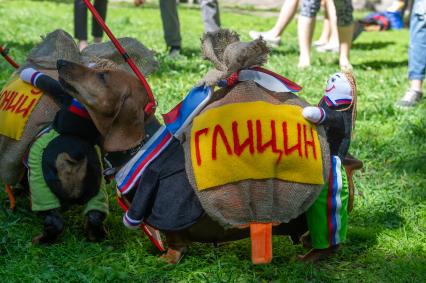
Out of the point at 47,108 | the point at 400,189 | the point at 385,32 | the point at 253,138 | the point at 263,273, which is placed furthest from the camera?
the point at 385,32

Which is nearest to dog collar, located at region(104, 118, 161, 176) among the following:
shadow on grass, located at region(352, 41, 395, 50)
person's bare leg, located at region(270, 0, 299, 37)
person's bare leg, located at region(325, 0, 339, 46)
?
person's bare leg, located at region(270, 0, 299, 37)

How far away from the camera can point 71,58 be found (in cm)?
323

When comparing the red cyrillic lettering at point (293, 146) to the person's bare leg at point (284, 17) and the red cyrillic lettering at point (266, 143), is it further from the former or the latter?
the person's bare leg at point (284, 17)

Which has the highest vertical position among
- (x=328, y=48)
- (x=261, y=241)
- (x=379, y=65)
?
(x=261, y=241)

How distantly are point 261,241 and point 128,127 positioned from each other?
27.5 inches

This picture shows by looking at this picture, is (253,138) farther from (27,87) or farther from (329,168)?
(27,87)

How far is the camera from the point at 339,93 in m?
2.91

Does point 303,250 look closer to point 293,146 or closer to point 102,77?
point 293,146

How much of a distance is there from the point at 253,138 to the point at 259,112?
11 centimetres

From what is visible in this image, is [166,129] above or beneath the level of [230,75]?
beneath

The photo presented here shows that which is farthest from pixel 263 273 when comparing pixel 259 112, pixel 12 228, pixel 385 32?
pixel 385 32

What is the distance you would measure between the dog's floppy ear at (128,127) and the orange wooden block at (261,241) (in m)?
0.60

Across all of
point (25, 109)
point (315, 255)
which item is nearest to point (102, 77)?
point (25, 109)

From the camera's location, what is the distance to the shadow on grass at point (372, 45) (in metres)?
9.39
